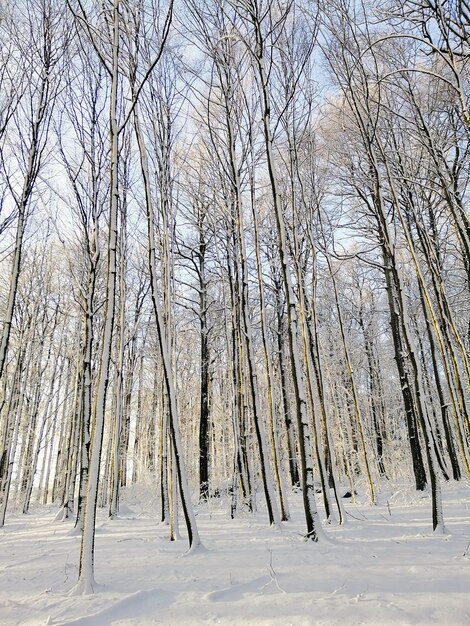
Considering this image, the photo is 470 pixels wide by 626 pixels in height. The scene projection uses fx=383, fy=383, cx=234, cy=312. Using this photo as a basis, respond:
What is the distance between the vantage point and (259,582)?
2541 millimetres

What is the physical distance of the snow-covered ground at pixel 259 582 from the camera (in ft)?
6.51

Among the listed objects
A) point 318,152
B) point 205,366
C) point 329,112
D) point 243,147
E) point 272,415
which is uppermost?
point 329,112

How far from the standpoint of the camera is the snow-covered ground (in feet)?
6.51

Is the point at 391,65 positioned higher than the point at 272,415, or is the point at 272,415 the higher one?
the point at 391,65

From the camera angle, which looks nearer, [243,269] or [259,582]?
[259,582]

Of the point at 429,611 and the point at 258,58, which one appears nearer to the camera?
the point at 429,611

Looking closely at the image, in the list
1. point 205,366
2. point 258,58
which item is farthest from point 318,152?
point 205,366

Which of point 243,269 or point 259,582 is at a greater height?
point 243,269

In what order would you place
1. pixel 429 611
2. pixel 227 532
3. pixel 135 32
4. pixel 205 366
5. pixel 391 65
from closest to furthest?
pixel 429 611
pixel 135 32
pixel 227 532
pixel 391 65
pixel 205 366

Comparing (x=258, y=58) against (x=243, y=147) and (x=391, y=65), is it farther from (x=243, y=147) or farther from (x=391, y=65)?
(x=391, y=65)

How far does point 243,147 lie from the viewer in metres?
6.89

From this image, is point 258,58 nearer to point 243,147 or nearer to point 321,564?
point 243,147

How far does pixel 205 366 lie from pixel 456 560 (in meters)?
8.79

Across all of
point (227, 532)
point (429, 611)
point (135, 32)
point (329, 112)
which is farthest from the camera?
point (329, 112)
